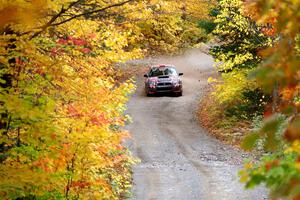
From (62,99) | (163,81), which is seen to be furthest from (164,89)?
(62,99)

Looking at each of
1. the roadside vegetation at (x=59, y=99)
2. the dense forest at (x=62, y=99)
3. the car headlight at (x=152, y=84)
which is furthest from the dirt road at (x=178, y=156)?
the roadside vegetation at (x=59, y=99)

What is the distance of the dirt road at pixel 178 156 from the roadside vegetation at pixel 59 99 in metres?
4.25

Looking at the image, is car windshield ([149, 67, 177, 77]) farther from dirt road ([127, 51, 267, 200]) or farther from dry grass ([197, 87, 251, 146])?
dry grass ([197, 87, 251, 146])

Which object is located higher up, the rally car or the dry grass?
the rally car

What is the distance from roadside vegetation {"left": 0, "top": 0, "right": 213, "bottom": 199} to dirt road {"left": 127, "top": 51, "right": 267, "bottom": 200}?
13.9ft

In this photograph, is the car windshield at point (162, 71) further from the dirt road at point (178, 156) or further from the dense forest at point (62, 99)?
the dense forest at point (62, 99)

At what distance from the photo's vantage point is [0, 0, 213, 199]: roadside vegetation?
683cm

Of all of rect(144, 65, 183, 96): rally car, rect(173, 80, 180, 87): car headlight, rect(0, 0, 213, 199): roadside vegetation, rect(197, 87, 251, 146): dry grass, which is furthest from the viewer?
rect(173, 80, 180, 87): car headlight

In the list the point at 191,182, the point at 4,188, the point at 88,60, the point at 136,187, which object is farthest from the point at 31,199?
the point at 191,182

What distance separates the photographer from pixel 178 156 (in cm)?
1702

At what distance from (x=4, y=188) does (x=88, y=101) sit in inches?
81.5

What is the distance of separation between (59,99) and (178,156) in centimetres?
951

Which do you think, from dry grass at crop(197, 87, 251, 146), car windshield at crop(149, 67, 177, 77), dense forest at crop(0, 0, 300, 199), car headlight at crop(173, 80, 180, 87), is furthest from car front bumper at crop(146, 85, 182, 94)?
dense forest at crop(0, 0, 300, 199)

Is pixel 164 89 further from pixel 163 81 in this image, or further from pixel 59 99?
pixel 59 99
